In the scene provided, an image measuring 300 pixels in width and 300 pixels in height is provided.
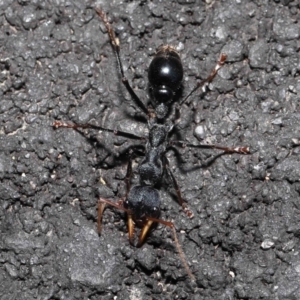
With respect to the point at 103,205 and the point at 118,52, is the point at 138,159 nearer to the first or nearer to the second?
the point at 103,205

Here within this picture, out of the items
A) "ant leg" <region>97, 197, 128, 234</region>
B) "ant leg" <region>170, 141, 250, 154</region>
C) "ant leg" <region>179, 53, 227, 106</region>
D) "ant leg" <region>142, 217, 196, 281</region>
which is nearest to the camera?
"ant leg" <region>142, 217, 196, 281</region>

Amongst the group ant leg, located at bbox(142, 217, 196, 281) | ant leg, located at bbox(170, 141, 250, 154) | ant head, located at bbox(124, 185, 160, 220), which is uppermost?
ant leg, located at bbox(170, 141, 250, 154)

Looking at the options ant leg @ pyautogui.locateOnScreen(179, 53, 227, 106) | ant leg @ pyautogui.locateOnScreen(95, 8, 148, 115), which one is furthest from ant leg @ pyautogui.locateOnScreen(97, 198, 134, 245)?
ant leg @ pyautogui.locateOnScreen(179, 53, 227, 106)

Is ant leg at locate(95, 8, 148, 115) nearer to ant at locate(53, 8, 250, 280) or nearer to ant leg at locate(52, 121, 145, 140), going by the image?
ant at locate(53, 8, 250, 280)

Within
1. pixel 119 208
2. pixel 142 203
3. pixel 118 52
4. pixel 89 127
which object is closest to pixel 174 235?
pixel 142 203

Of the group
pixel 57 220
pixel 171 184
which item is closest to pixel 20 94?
pixel 57 220

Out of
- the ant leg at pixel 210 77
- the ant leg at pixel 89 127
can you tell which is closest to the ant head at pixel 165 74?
the ant leg at pixel 210 77
